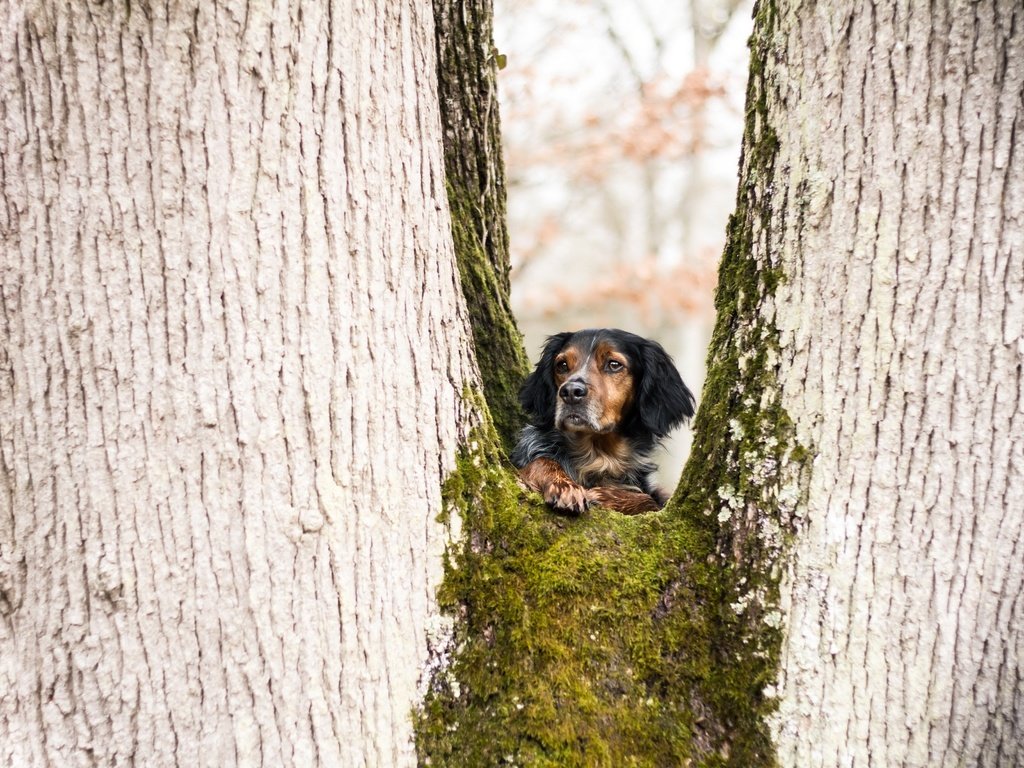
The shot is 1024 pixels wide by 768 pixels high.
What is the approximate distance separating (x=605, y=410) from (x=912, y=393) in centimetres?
263

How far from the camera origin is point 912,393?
207 cm

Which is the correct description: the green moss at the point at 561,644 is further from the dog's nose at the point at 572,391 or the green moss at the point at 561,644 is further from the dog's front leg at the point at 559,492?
the dog's nose at the point at 572,391

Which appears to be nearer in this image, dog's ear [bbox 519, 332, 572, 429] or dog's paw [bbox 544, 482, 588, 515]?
dog's paw [bbox 544, 482, 588, 515]

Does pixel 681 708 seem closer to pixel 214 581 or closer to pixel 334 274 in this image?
pixel 214 581

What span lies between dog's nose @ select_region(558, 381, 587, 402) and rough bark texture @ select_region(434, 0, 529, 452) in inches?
24.6

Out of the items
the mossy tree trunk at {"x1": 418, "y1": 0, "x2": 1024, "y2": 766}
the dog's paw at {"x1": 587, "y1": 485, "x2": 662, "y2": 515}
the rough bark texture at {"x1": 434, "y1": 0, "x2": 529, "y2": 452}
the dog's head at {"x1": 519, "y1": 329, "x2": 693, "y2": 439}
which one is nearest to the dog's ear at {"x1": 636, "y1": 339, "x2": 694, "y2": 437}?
the dog's head at {"x1": 519, "y1": 329, "x2": 693, "y2": 439}

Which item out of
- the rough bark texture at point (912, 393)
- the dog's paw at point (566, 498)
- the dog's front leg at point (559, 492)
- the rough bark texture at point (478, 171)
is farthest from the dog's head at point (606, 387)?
the rough bark texture at point (912, 393)

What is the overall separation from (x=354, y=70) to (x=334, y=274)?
1.79 feet

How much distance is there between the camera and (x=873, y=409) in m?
2.11

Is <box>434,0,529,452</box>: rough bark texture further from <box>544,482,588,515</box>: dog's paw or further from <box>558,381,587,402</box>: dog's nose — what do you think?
<box>544,482,588,515</box>: dog's paw

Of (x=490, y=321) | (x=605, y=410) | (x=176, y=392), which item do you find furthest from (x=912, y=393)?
(x=605, y=410)

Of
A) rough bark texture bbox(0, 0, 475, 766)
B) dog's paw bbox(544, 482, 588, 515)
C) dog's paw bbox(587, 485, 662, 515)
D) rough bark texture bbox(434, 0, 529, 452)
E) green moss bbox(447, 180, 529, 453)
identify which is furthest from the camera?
dog's paw bbox(587, 485, 662, 515)

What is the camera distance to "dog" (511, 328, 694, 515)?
451cm

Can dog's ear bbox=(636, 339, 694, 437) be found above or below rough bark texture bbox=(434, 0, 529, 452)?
below
